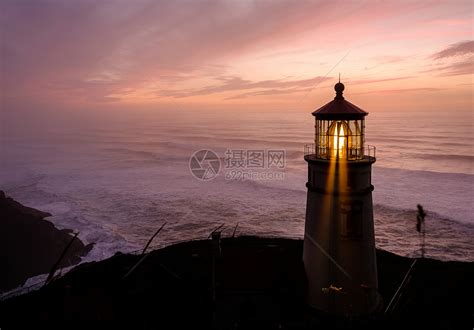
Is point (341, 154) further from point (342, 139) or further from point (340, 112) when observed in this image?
point (340, 112)

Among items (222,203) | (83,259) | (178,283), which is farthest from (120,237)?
(178,283)

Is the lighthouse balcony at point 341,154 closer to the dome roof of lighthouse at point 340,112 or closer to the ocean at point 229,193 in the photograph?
the dome roof of lighthouse at point 340,112

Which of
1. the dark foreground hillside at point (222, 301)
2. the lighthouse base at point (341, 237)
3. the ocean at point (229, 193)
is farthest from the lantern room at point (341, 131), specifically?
the ocean at point (229, 193)

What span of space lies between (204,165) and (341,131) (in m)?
45.6

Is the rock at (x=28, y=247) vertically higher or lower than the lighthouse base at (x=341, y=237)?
lower

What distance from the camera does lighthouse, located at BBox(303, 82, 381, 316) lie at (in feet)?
25.7

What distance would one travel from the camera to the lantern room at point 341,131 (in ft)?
26.0

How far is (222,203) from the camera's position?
31406 mm

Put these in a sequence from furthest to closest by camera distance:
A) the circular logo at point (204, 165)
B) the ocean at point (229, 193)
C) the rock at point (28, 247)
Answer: the circular logo at point (204, 165) < the ocean at point (229, 193) < the rock at point (28, 247)

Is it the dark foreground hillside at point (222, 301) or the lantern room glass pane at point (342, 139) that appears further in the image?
the lantern room glass pane at point (342, 139)

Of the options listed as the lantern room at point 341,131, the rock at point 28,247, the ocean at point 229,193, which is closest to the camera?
the lantern room at point 341,131

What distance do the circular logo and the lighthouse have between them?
3497 cm

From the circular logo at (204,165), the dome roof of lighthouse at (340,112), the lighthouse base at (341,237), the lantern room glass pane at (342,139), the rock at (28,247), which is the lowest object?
the rock at (28,247)

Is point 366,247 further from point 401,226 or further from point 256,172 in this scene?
point 256,172
